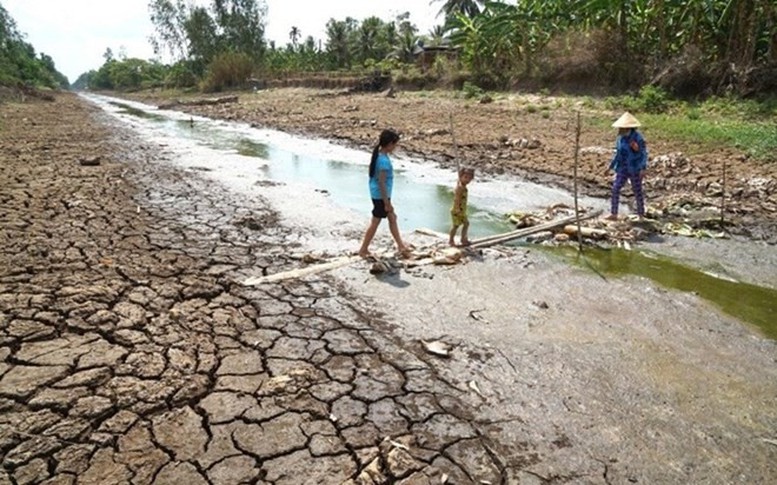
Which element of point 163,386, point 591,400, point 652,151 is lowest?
point 591,400

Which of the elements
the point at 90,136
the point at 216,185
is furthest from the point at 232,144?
the point at 216,185

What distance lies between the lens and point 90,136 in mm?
17812

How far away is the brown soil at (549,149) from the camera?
8102mm

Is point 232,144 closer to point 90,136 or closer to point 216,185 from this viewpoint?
point 90,136

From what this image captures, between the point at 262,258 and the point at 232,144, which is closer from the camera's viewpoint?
the point at 262,258

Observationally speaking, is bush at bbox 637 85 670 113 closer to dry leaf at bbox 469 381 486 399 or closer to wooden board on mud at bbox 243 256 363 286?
wooden board on mud at bbox 243 256 363 286

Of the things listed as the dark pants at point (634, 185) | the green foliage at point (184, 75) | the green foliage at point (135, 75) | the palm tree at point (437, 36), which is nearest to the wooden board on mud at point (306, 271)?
the dark pants at point (634, 185)

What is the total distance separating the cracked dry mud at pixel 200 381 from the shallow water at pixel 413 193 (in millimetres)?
2983

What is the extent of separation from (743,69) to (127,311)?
19628 mm

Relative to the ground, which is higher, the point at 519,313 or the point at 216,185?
the point at 216,185

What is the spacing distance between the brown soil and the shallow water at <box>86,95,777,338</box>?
1148 mm

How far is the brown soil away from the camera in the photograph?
319 inches

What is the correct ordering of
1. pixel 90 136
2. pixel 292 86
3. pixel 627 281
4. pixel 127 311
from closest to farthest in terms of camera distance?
pixel 127 311
pixel 627 281
pixel 90 136
pixel 292 86

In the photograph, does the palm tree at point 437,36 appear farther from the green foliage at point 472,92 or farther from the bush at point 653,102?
the bush at point 653,102
